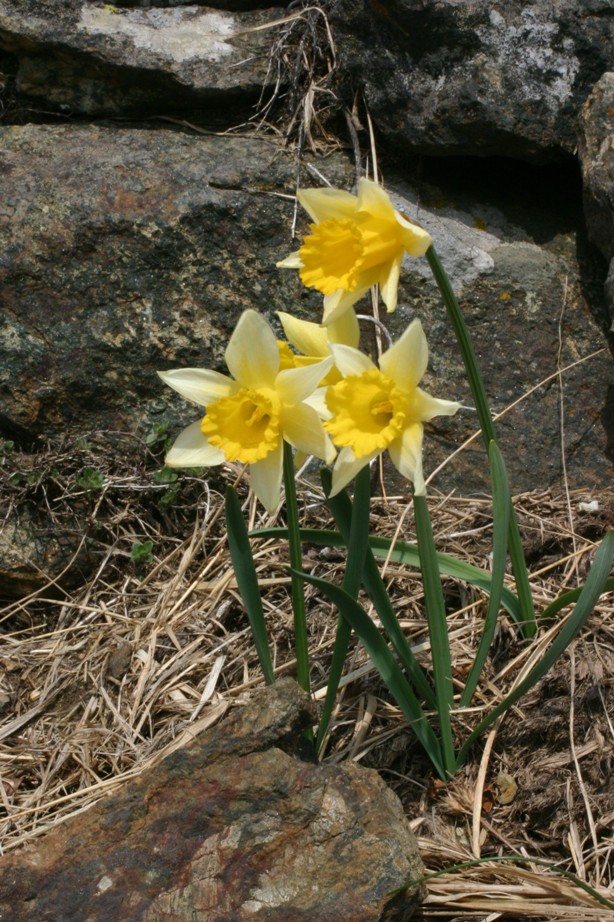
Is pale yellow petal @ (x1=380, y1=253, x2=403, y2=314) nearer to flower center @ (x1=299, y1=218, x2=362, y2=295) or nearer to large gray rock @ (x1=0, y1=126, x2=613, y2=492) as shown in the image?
flower center @ (x1=299, y1=218, x2=362, y2=295)

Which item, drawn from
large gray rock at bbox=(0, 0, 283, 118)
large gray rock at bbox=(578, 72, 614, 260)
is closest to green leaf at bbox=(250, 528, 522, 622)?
large gray rock at bbox=(578, 72, 614, 260)

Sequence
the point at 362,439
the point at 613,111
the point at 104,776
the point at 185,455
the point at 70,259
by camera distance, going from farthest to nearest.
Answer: the point at 70,259 → the point at 613,111 → the point at 104,776 → the point at 185,455 → the point at 362,439

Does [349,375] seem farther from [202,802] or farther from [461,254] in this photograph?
[461,254]

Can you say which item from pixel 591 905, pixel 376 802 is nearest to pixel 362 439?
pixel 376 802

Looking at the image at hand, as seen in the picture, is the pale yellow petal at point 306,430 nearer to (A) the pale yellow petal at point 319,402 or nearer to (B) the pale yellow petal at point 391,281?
(A) the pale yellow petal at point 319,402

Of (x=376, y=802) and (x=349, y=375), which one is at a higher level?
(x=349, y=375)

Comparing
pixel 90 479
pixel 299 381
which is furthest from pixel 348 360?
pixel 90 479

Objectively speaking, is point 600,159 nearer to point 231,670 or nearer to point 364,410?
point 364,410

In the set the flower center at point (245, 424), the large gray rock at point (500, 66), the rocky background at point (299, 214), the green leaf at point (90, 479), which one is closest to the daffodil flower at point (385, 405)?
the flower center at point (245, 424)
